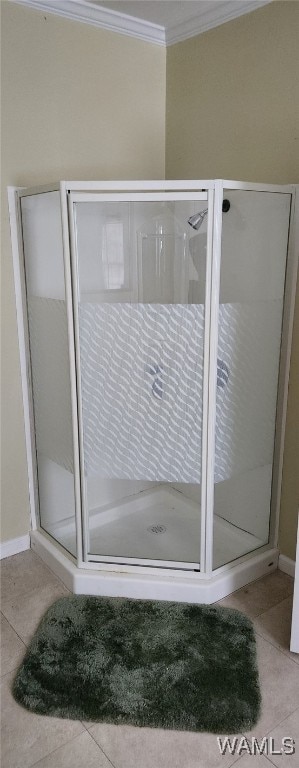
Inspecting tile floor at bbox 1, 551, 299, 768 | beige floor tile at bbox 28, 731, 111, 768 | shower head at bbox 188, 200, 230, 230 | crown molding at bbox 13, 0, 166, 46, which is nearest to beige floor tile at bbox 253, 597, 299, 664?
tile floor at bbox 1, 551, 299, 768

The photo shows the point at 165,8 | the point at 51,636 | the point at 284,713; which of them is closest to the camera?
the point at 284,713

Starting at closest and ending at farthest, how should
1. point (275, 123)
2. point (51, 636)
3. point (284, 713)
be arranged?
point (284, 713) < point (51, 636) < point (275, 123)

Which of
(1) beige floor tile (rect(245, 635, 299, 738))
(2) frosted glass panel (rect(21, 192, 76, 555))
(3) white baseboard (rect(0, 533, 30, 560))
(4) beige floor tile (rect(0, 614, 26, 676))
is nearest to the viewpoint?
(1) beige floor tile (rect(245, 635, 299, 738))

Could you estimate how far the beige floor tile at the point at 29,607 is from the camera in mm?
1987

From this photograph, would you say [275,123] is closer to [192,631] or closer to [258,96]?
[258,96]

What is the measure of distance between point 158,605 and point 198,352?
992 mm

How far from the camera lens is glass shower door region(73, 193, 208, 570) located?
6.40 feet

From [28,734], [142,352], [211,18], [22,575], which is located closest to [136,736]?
[28,734]

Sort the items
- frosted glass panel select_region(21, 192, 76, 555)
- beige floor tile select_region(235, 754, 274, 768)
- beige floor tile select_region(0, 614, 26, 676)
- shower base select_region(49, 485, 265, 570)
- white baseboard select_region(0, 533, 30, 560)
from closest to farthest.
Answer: beige floor tile select_region(235, 754, 274, 768) → beige floor tile select_region(0, 614, 26, 676) → frosted glass panel select_region(21, 192, 76, 555) → shower base select_region(49, 485, 265, 570) → white baseboard select_region(0, 533, 30, 560)

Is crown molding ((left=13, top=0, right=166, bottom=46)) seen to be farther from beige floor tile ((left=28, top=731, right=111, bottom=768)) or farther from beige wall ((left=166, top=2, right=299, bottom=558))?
beige floor tile ((left=28, top=731, right=111, bottom=768))

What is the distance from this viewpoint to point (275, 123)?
2.05 metres

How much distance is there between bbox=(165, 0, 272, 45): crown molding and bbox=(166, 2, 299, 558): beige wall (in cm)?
2

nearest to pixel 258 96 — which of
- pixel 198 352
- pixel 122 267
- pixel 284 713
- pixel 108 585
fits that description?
pixel 122 267

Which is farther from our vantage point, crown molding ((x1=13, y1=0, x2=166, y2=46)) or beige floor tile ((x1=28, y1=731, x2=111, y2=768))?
crown molding ((x1=13, y1=0, x2=166, y2=46))
